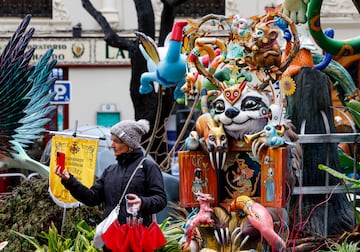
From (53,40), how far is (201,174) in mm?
13574

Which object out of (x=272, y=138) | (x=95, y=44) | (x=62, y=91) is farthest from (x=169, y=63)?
(x=95, y=44)

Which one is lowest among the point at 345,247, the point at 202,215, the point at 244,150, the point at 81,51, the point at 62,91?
the point at 345,247

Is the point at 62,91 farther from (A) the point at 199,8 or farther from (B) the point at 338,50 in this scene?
(B) the point at 338,50

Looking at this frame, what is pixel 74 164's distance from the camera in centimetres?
884

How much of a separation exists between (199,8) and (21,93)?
1270cm

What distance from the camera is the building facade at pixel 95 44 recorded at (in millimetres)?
20234

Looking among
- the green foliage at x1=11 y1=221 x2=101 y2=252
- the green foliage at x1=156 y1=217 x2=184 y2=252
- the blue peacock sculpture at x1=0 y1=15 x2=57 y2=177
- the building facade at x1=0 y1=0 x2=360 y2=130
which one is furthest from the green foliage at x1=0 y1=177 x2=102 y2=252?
the building facade at x1=0 y1=0 x2=360 y2=130

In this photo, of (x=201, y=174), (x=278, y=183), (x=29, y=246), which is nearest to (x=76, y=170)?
(x=29, y=246)

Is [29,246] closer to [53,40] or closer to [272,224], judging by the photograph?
[272,224]

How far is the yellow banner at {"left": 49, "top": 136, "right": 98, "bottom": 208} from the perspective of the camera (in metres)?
8.64

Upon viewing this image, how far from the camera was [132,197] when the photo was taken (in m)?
6.77

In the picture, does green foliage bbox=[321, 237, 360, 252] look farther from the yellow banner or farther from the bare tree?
the bare tree

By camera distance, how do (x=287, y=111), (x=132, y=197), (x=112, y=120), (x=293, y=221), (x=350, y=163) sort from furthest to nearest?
(x=112, y=120), (x=350, y=163), (x=287, y=111), (x=293, y=221), (x=132, y=197)

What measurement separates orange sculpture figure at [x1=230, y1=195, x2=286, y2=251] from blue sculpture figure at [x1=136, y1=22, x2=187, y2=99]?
7.63ft
